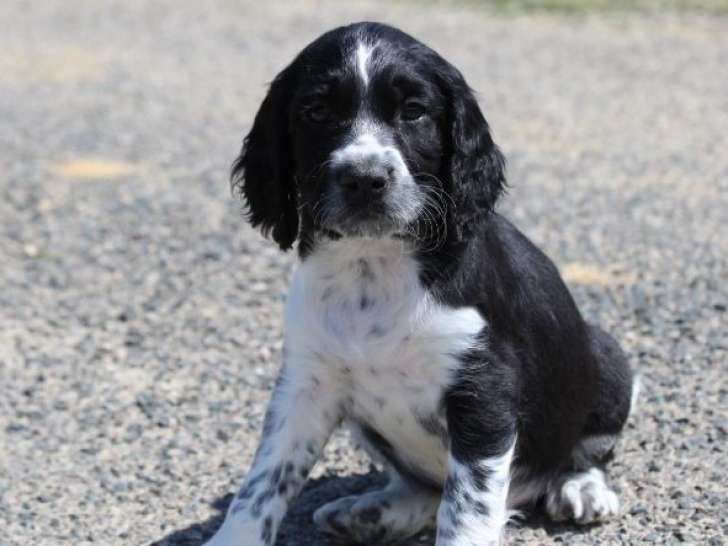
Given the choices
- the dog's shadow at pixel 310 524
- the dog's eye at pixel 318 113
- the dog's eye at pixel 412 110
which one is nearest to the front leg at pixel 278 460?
the dog's shadow at pixel 310 524

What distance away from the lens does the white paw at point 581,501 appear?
5566 millimetres

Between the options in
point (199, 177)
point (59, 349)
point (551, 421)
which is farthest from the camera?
point (199, 177)

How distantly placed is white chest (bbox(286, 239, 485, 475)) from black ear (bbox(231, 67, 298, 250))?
0.80 ft

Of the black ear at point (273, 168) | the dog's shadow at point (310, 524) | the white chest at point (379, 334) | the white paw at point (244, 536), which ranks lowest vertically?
the dog's shadow at point (310, 524)

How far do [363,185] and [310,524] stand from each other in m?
1.64

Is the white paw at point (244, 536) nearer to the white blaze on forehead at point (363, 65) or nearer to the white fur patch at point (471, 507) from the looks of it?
the white fur patch at point (471, 507)

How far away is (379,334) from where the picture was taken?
5035 mm

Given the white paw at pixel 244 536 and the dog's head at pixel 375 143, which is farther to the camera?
the white paw at pixel 244 536

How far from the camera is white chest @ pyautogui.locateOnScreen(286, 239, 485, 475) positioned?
501cm

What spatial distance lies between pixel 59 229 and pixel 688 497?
5.49 m

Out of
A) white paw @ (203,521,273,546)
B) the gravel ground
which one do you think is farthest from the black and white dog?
the gravel ground

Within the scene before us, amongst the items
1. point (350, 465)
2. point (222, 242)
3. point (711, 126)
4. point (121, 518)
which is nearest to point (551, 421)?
point (350, 465)

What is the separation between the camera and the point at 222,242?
9516 millimetres

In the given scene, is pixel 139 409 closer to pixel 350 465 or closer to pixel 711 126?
pixel 350 465
